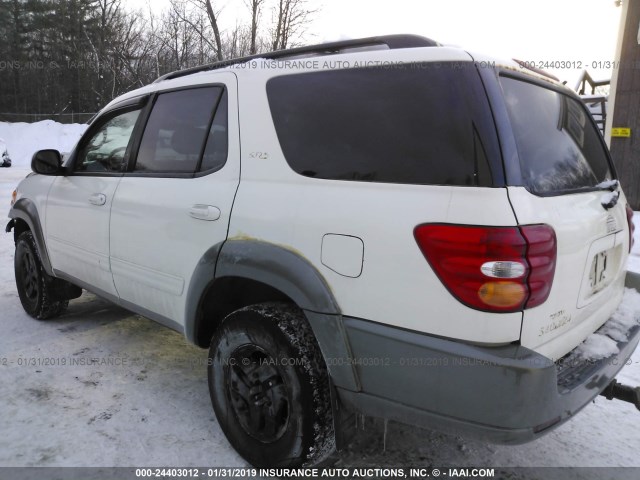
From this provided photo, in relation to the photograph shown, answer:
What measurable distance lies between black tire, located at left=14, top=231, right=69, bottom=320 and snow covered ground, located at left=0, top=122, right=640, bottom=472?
30 centimetres

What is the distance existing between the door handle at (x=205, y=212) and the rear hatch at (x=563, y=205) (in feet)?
4.47

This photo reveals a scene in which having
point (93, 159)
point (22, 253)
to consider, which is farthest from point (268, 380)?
point (22, 253)

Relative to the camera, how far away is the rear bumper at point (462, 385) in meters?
1.59

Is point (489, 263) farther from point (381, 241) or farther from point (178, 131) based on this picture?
point (178, 131)

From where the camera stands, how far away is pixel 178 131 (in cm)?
277

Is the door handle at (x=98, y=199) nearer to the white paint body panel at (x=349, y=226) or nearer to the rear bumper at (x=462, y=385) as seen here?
the white paint body panel at (x=349, y=226)

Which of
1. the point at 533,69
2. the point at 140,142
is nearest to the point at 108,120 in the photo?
the point at 140,142

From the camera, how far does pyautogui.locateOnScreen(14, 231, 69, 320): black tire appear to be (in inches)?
159

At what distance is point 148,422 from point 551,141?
2519mm

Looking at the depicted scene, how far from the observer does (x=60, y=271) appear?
3.71 m

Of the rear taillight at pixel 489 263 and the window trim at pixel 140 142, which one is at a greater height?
the window trim at pixel 140 142

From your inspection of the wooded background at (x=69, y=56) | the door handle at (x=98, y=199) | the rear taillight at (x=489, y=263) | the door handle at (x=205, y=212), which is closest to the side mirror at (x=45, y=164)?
the door handle at (x=98, y=199)

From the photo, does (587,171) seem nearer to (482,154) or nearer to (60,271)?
(482,154)

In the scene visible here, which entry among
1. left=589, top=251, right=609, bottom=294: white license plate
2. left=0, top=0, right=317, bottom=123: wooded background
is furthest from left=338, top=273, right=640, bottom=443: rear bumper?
left=0, top=0, right=317, bottom=123: wooded background
